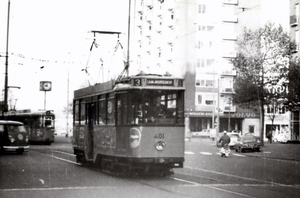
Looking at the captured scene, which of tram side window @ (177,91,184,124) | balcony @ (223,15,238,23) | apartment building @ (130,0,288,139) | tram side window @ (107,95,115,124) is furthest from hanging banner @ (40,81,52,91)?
tram side window @ (177,91,184,124)

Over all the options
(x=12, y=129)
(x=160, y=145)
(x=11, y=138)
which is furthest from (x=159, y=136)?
(x=12, y=129)

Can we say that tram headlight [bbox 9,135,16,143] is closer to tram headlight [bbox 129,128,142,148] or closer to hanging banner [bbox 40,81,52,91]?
tram headlight [bbox 129,128,142,148]

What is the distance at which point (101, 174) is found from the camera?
61.4 feet

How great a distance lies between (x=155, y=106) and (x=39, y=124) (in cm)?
3264

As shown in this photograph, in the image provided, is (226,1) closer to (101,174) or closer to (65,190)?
(101,174)

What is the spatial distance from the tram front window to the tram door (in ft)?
12.6

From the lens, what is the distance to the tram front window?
17062 millimetres

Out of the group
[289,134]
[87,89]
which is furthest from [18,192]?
[289,134]

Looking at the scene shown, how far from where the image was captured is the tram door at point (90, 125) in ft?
67.9

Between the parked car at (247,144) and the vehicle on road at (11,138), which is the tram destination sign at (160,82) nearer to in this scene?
the vehicle on road at (11,138)

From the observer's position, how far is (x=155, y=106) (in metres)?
17.1

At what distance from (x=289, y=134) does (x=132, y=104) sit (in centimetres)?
5960

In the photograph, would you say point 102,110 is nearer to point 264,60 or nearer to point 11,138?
point 11,138

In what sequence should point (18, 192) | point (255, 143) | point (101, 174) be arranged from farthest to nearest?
point (255, 143) → point (101, 174) → point (18, 192)
